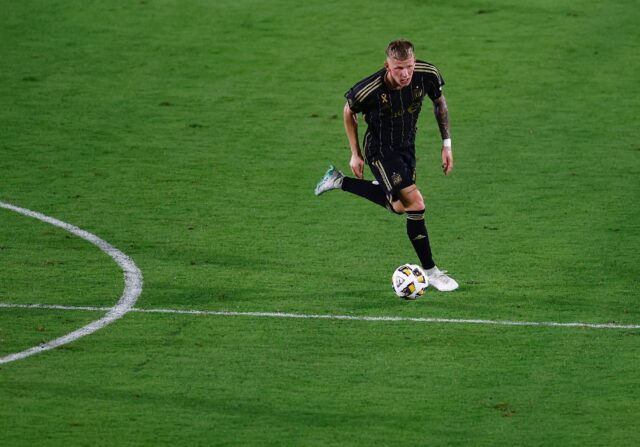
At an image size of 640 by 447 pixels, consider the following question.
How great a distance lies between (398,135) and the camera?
10.6 m

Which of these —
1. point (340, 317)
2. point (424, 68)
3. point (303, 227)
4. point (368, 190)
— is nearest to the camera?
point (340, 317)

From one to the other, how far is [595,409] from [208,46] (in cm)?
1132

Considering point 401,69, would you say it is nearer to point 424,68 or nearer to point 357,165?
point 424,68

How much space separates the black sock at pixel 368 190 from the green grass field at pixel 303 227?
0.56 metres

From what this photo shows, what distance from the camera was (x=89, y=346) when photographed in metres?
9.21

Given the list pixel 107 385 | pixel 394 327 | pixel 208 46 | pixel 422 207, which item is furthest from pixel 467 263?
pixel 208 46

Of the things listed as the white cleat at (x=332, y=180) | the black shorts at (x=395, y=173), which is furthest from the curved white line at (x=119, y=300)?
the black shorts at (x=395, y=173)

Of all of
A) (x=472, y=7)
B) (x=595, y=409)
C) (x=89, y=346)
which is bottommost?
(x=595, y=409)

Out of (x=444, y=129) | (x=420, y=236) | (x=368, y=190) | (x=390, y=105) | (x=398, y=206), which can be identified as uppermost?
(x=390, y=105)

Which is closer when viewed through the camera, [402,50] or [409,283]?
[402,50]

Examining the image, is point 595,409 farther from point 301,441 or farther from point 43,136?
point 43,136

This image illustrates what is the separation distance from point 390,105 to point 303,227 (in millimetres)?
2314

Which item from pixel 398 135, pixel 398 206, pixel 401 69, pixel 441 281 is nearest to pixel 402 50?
pixel 401 69

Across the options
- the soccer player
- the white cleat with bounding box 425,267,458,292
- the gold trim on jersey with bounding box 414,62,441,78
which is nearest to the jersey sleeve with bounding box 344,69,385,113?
the soccer player
